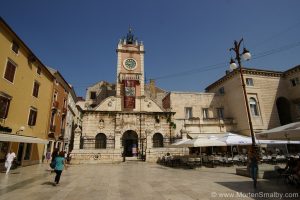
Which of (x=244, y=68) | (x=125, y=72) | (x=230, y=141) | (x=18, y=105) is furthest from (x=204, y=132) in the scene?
(x=18, y=105)

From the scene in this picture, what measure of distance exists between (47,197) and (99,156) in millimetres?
13263

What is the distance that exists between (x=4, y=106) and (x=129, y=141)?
14.8m

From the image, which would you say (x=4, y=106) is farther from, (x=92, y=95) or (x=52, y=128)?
(x=92, y=95)

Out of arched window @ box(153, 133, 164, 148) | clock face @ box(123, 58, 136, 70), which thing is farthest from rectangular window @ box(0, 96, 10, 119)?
clock face @ box(123, 58, 136, 70)

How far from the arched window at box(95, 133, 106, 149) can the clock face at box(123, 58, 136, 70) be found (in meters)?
10.7

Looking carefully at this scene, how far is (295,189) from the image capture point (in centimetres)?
690

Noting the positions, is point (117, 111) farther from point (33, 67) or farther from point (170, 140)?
point (33, 67)

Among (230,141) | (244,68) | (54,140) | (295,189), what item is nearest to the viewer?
(295,189)

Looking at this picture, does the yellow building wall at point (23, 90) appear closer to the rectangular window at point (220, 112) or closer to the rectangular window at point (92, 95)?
the rectangular window at point (92, 95)

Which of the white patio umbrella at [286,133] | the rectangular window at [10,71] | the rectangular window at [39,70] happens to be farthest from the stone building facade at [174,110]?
the white patio umbrella at [286,133]

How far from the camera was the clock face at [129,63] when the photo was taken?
2814cm

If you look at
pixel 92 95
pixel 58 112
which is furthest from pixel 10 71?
pixel 92 95

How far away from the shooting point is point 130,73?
27438 mm

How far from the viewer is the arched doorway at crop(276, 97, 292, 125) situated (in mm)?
27438
